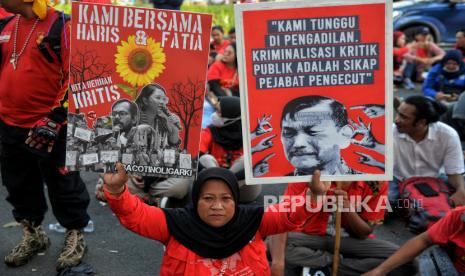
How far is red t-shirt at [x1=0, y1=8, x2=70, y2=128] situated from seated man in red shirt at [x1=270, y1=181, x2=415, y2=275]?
1.40 m

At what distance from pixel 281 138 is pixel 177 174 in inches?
18.8

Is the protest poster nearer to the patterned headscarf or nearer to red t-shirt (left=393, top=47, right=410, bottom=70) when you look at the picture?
the patterned headscarf

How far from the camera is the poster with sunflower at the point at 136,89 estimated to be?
2557 millimetres

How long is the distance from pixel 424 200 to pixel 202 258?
216 cm

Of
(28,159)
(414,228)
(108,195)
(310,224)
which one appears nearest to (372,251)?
(310,224)

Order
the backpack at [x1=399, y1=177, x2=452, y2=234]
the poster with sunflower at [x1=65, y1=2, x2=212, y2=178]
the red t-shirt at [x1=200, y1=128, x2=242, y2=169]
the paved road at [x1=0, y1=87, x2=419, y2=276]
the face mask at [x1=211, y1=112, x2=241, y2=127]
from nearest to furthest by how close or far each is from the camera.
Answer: the poster with sunflower at [x1=65, y1=2, x2=212, y2=178]
the paved road at [x1=0, y1=87, x2=419, y2=276]
the backpack at [x1=399, y1=177, x2=452, y2=234]
the face mask at [x1=211, y1=112, x2=241, y2=127]
the red t-shirt at [x1=200, y1=128, x2=242, y2=169]

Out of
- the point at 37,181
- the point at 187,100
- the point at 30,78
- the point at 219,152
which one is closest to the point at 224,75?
the point at 219,152

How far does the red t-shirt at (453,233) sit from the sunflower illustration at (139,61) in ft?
5.26

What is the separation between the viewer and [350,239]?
3535 mm

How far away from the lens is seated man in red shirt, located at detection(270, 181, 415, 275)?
3377 millimetres

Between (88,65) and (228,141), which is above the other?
(88,65)

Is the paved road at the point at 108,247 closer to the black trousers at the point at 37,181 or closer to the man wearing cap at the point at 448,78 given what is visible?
the black trousers at the point at 37,181

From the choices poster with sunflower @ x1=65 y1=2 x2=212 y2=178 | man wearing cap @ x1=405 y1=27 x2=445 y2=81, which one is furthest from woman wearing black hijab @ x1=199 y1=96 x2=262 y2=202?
man wearing cap @ x1=405 y1=27 x2=445 y2=81

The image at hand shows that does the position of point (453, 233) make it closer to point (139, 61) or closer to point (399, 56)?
point (139, 61)
